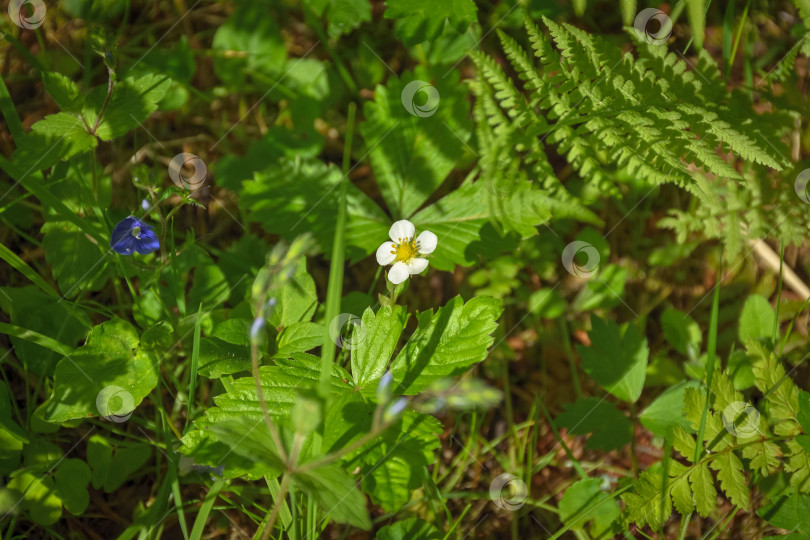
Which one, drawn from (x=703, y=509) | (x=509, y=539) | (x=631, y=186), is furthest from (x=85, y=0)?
(x=703, y=509)

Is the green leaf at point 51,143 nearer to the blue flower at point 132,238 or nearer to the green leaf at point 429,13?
the blue flower at point 132,238

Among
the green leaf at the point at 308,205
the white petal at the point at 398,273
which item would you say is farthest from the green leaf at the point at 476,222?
the white petal at the point at 398,273

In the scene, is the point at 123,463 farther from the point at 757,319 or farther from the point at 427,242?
the point at 757,319

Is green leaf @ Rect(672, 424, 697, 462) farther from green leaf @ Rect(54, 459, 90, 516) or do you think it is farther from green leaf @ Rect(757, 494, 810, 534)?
green leaf @ Rect(54, 459, 90, 516)

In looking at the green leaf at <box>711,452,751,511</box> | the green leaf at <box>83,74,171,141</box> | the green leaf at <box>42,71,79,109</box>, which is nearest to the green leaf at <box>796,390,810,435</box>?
the green leaf at <box>711,452,751,511</box>

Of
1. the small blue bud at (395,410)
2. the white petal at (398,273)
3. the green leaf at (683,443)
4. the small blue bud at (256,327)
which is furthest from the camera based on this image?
the green leaf at (683,443)

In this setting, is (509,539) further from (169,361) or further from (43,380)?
(43,380)
